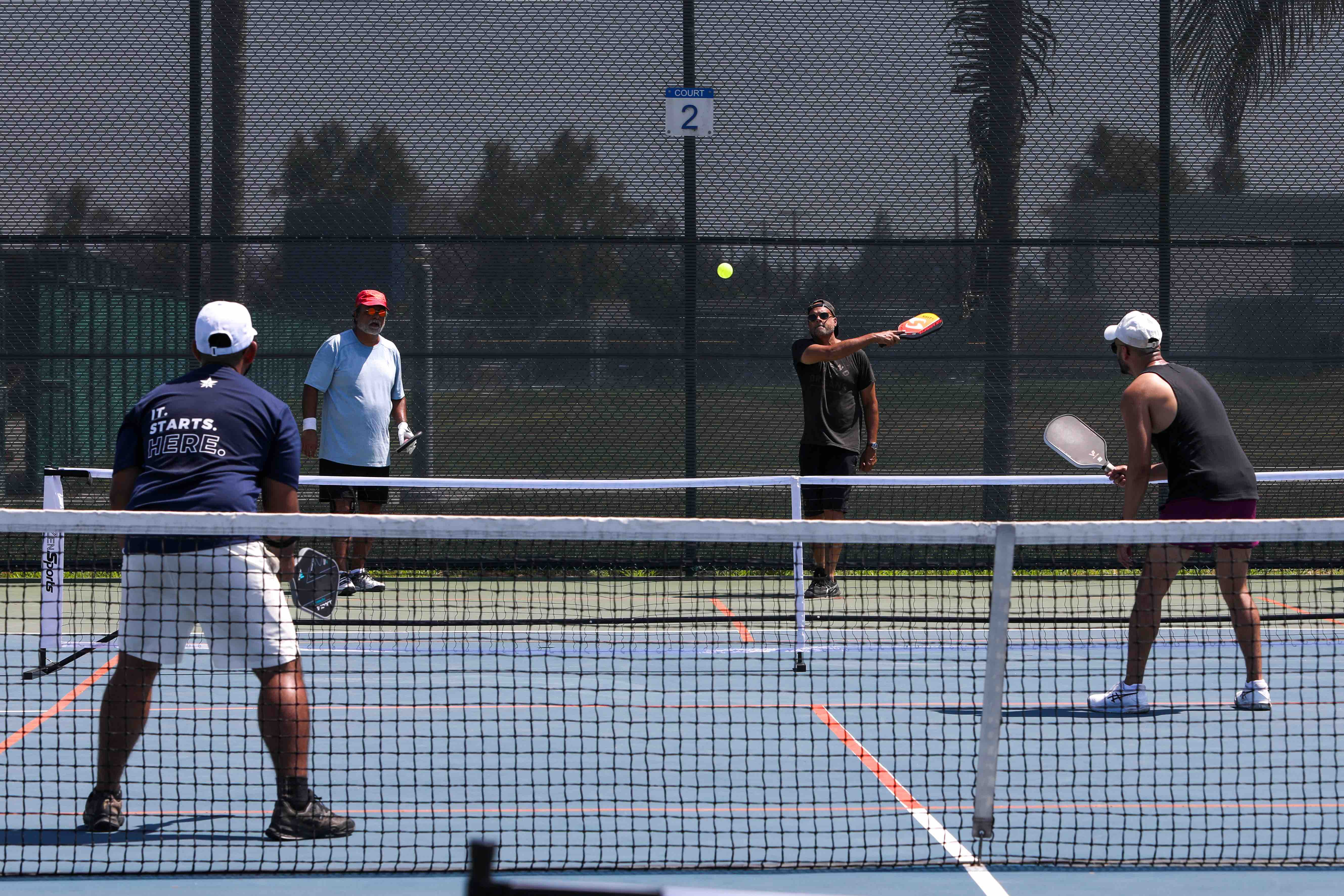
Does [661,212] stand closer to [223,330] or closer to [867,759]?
[867,759]

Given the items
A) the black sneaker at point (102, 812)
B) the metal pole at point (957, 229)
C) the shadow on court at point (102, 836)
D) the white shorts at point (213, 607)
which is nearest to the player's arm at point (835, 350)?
the metal pole at point (957, 229)

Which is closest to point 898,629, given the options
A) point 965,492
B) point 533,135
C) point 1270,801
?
point 965,492

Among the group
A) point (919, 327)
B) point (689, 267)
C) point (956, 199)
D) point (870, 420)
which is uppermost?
point (956, 199)

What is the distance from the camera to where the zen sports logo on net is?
417 cm

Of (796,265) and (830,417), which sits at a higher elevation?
(796,265)

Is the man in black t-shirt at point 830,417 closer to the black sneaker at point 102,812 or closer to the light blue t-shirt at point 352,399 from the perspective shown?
the light blue t-shirt at point 352,399

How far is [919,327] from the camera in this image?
754 cm

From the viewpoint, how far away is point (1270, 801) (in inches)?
172

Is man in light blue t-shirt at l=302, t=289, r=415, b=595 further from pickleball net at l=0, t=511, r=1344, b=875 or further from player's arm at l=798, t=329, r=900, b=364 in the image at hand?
player's arm at l=798, t=329, r=900, b=364

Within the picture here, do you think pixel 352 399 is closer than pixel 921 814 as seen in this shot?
No

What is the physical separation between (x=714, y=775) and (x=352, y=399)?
4.38 meters

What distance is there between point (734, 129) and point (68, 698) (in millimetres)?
5778

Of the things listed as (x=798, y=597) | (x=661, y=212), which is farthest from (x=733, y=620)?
(x=661, y=212)

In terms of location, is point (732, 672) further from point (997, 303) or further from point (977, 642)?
point (997, 303)
